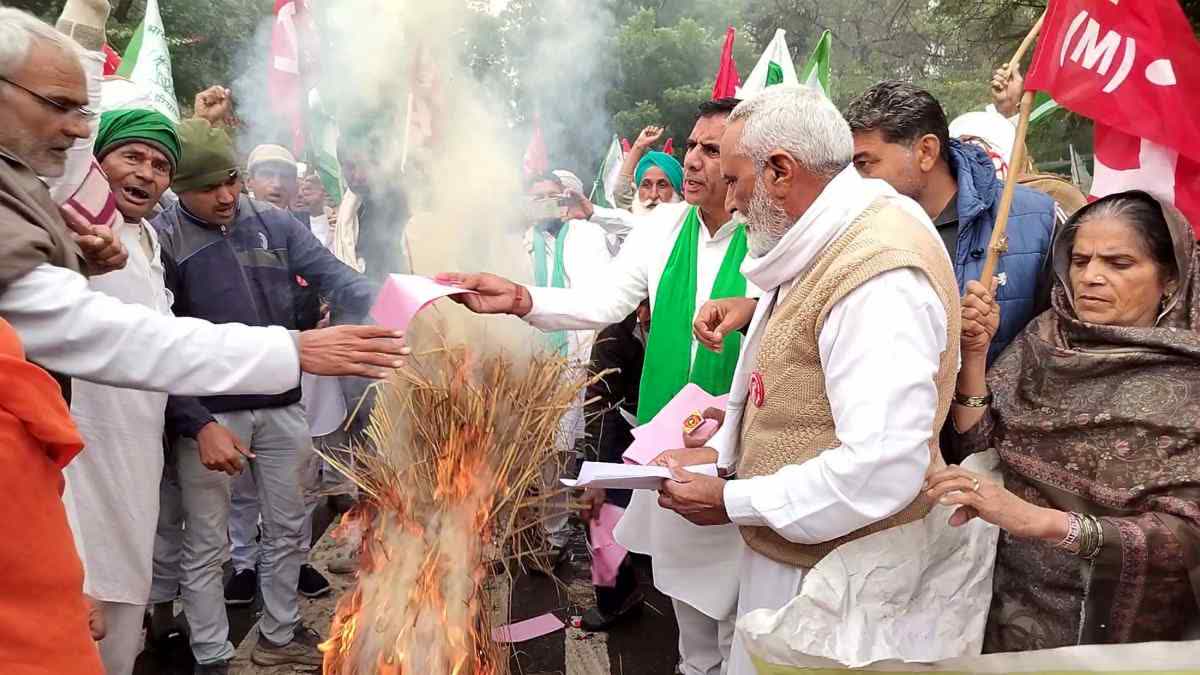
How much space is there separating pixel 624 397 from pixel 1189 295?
246cm

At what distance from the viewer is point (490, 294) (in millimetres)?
2719

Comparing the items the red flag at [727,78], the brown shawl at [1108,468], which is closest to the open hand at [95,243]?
the brown shawl at [1108,468]

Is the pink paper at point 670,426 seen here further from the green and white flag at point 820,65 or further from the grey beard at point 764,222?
the green and white flag at point 820,65

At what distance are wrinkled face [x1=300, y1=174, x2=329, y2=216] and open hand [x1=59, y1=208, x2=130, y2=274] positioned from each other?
2917 millimetres

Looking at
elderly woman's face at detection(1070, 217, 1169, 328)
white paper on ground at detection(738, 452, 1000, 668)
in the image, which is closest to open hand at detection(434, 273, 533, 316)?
white paper on ground at detection(738, 452, 1000, 668)

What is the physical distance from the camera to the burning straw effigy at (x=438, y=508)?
198cm

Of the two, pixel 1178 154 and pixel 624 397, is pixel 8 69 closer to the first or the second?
pixel 624 397

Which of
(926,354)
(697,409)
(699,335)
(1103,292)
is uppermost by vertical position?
(1103,292)

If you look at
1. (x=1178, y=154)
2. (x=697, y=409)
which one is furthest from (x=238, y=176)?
(x=1178, y=154)

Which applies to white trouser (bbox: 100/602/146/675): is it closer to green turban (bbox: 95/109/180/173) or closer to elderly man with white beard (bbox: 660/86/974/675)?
green turban (bbox: 95/109/180/173)

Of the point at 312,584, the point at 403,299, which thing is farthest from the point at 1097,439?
the point at 312,584

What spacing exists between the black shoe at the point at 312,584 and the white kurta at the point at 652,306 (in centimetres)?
211

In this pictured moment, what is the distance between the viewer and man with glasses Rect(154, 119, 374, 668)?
10.9ft

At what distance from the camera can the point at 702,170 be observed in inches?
119
